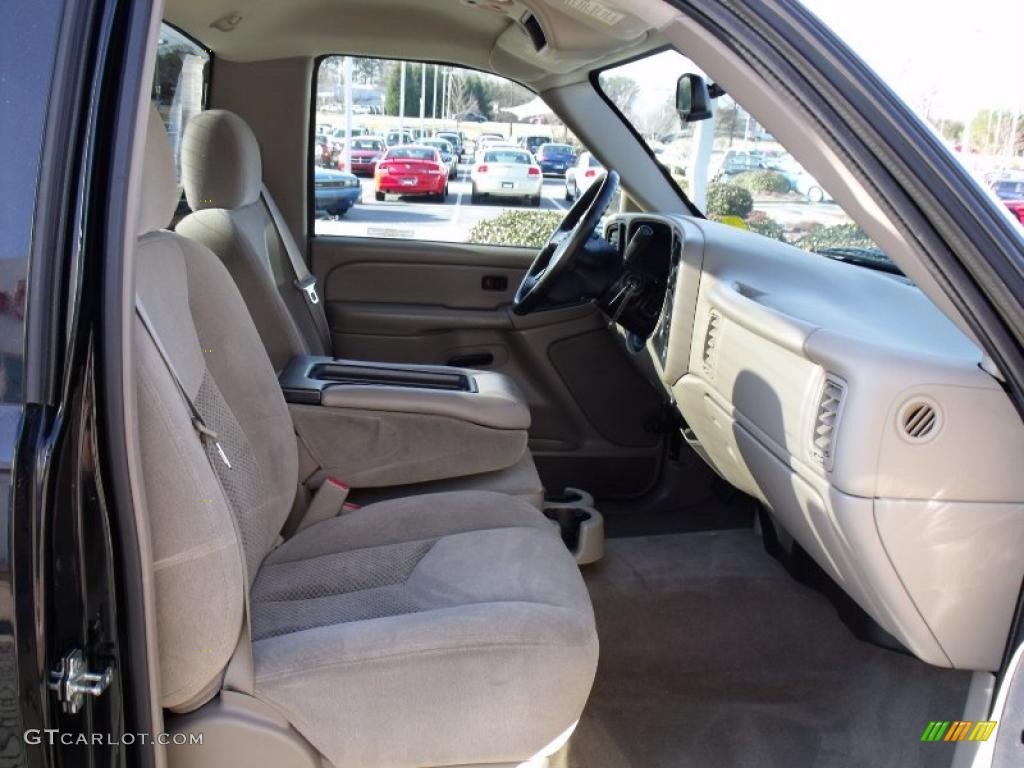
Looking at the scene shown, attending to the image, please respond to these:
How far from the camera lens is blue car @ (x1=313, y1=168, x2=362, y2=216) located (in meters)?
3.42

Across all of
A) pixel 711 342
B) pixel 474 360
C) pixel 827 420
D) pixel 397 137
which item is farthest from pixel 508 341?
pixel 827 420

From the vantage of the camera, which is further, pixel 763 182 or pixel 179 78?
pixel 179 78

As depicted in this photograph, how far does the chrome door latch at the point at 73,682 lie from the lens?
1.02 metres

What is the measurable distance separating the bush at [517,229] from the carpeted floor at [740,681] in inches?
50.0

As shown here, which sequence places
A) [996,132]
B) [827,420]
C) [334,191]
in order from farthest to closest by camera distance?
[334,191]
[996,132]
[827,420]

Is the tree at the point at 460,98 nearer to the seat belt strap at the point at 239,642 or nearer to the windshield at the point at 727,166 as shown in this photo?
the windshield at the point at 727,166

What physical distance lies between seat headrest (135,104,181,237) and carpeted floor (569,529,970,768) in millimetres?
1272

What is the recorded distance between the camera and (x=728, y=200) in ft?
9.27

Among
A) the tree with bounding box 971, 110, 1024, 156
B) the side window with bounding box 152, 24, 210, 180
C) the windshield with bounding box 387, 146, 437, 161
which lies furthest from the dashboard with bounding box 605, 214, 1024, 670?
the windshield with bounding box 387, 146, 437, 161

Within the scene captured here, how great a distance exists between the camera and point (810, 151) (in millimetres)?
1239

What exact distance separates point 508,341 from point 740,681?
1.51 meters

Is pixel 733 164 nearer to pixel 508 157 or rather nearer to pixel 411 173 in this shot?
pixel 508 157

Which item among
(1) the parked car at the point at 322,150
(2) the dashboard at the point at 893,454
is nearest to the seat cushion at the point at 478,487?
(2) the dashboard at the point at 893,454

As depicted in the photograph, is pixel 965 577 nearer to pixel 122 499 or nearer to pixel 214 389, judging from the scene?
pixel 122 499
